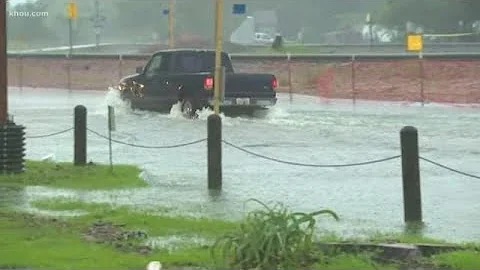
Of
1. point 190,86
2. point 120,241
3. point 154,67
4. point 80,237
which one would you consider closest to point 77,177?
point 80,237

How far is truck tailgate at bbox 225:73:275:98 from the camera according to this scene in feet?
89.1

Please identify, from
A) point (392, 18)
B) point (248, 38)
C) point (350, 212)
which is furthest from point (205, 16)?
point (350, 212)

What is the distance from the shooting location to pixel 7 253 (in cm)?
945

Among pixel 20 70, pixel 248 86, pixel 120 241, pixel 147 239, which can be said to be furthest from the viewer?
pixel 20 70

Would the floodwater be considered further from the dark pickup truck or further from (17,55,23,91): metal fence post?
(17,55,23,91): metal fence post

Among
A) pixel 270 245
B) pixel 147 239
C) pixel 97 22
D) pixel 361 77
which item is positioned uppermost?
pixel 97 22

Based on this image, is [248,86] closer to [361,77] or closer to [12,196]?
[12,196]

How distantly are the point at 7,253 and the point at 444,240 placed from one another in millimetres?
4206

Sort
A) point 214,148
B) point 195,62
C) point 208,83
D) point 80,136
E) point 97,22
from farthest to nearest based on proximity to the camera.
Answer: point 97,22, point 195,62, point 208,83, point 80,136, point 214,148

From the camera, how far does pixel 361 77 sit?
143 ft

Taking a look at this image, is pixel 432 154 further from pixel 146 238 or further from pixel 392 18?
pixel 392 18

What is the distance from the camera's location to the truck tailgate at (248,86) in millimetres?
27156

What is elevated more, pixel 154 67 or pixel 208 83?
pixel 154 67

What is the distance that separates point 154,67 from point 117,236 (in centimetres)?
1951
